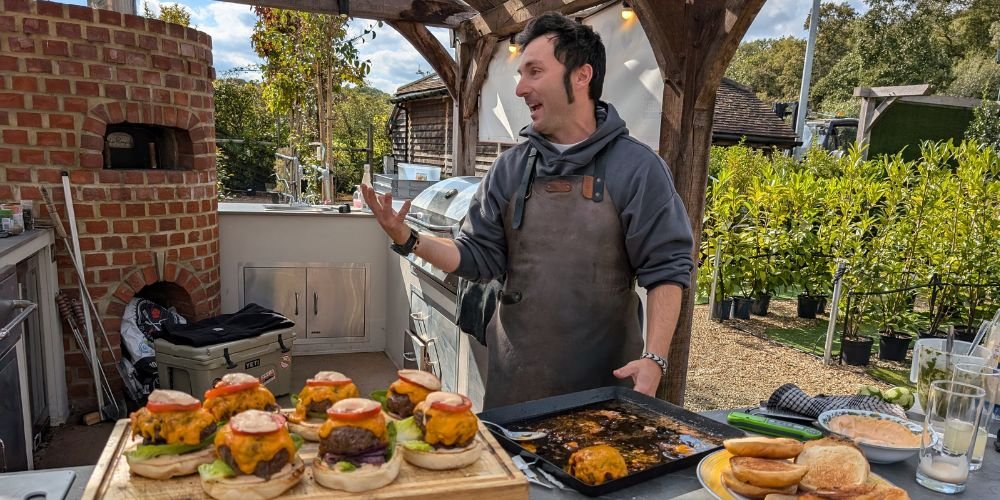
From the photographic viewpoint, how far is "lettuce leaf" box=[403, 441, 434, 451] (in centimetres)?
110

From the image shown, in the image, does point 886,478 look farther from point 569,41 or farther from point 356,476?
point 569,41

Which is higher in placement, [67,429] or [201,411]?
[201,411]

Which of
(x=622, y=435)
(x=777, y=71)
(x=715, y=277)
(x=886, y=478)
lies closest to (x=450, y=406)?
(x=622, y=435)

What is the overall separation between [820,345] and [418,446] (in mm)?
6072

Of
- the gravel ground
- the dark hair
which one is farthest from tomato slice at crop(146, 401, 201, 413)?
the gravel ground

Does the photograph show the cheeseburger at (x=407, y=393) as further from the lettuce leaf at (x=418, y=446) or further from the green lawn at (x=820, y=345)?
the green lawn at (x=820, y=345)

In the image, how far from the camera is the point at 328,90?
364 inches

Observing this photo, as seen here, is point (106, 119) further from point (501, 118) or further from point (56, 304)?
point (501, 118)

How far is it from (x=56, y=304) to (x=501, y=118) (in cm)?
369

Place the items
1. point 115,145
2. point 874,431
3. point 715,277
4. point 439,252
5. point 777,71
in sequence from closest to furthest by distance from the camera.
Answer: point 874,431, point 439,252, point 115,145, point 715,277, point 777,71

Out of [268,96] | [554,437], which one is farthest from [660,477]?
[268,96]

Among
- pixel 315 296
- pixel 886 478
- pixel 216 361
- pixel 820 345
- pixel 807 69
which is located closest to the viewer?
pixel 886 478

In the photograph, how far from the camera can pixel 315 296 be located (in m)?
5.58

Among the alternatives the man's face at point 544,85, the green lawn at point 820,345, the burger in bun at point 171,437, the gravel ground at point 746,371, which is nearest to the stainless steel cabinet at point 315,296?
the gravel ground at point 746,371
